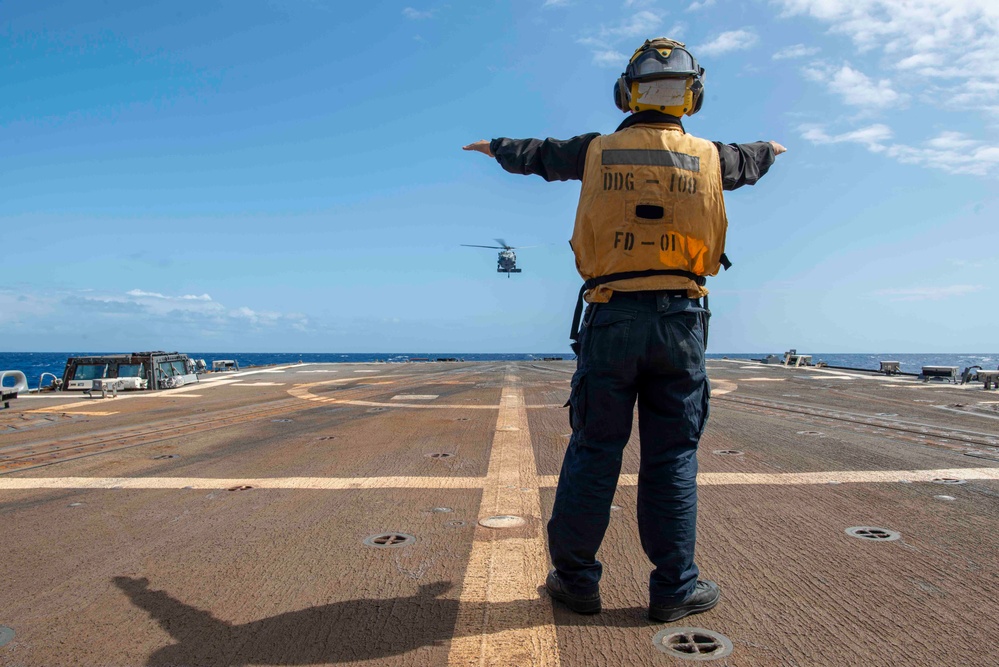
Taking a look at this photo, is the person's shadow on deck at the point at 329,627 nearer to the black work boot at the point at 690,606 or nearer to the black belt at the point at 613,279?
the black work boot at the point at 690,606

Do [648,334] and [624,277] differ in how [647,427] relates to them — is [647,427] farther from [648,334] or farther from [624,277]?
[624,277]

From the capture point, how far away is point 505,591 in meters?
2.64

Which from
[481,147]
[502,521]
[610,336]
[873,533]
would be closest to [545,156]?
[481,147]

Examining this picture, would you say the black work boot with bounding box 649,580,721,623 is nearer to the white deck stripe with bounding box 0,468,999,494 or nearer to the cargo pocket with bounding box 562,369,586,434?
the cargo pocket with bounding box 562,369,586,434

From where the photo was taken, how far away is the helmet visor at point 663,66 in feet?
8.92

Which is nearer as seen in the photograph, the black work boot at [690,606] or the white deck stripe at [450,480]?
the black work boot at [690,606]

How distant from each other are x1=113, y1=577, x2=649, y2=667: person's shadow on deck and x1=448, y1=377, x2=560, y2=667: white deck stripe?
0.03m

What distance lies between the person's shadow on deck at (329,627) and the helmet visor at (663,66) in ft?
7.29

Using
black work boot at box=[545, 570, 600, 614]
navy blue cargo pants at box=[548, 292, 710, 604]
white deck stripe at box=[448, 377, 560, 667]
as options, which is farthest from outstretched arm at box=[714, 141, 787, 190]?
white deck stripe at box=[448, 377, 560, 667]

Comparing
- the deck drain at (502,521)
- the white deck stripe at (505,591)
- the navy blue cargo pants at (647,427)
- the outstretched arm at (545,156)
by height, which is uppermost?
the outstretched arm at (545,156)

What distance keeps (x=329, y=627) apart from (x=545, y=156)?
2.13 metres

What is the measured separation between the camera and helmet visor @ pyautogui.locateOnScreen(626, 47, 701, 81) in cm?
272

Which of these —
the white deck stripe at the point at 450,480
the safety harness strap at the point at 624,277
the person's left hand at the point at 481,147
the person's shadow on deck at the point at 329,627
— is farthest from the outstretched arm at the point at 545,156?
the white deck stripe at the point at 450,480

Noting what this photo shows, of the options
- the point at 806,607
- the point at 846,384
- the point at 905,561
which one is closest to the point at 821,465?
the point at 905,561
